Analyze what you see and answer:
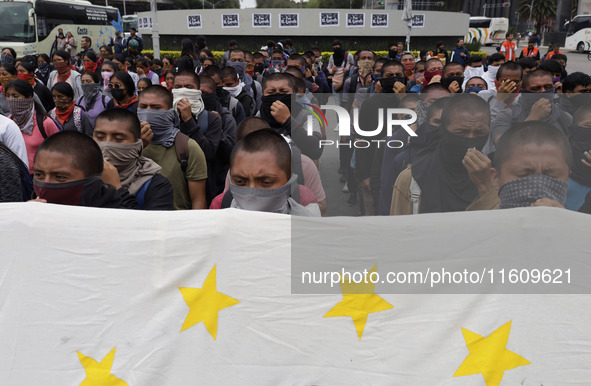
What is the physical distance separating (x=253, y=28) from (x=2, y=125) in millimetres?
21348

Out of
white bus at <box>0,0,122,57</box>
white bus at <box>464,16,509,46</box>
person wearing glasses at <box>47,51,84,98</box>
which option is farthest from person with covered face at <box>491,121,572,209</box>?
white bus at <box>464,16,509,46</box>

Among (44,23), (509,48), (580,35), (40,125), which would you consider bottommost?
(40,125)

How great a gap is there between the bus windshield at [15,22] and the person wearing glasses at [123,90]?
62.7 feet

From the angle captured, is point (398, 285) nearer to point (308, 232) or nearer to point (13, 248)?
point (308, 232)

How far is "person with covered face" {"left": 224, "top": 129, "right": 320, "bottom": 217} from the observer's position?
2.51m

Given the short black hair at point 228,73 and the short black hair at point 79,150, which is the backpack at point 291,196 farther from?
the short black hair at point 228,73

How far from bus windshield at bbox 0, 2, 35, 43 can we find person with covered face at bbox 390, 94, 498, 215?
72.1 ft

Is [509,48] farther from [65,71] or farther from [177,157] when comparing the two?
[177,157]

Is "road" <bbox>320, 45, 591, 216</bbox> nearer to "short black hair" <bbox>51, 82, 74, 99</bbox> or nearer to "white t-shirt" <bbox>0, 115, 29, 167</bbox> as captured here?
"short black hair" <bbox>51, 82, 74, 99</bbox>

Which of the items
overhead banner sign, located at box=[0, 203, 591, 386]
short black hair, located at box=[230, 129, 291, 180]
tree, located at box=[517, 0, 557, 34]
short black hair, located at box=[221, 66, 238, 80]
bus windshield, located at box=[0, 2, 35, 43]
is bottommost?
overhead banner sign, located at box=[0, 203, 591, 386]

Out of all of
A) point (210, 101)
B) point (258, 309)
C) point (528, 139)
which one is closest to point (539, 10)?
point (210, 101)

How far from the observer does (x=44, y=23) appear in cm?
2305

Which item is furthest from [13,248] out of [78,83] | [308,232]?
[78,83]

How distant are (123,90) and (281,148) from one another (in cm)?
301
